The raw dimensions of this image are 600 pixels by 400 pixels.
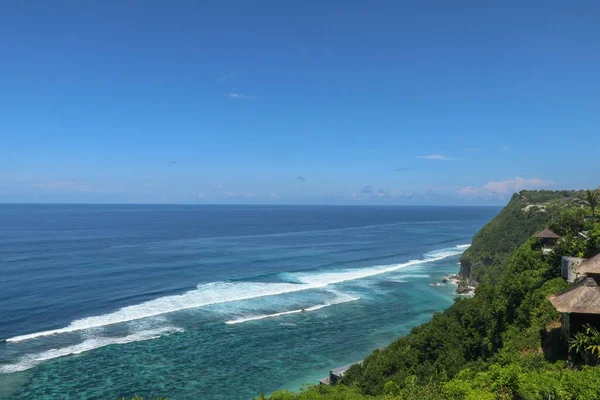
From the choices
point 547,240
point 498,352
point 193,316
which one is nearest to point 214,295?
point 193,316

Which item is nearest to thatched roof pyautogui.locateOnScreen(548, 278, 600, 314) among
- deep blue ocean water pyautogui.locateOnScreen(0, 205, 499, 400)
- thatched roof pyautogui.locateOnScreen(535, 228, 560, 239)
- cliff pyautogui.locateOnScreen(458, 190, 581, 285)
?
thatched roof pyautogui.locateOnScreen(535, 228, 560, 239)

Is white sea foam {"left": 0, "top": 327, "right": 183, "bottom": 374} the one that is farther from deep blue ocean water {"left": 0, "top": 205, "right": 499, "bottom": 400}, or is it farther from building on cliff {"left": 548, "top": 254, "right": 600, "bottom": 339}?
building on cliff {"left": 548, "top": 254, "right": 600, "bottom": 339}

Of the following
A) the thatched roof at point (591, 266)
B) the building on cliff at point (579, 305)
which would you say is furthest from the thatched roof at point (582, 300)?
the thatched roof at point (591, 266)

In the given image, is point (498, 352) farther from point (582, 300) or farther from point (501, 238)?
point (501, 238)

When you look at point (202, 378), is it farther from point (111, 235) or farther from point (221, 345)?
point (111, 235)

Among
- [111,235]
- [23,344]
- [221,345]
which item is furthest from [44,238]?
[221,345]

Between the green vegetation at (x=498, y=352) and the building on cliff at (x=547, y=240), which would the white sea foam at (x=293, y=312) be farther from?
the building on cliff at (x=547, y=240)
